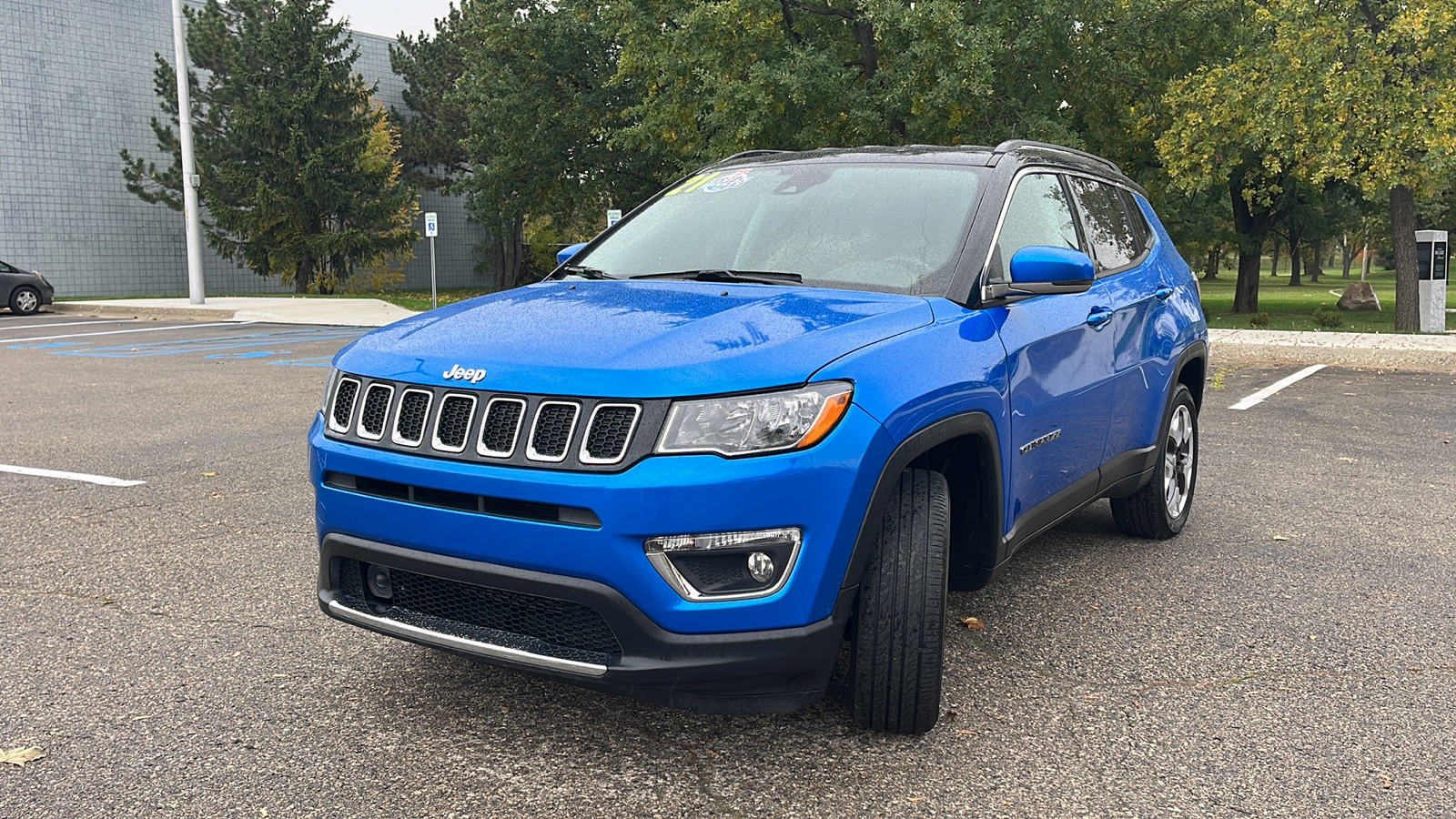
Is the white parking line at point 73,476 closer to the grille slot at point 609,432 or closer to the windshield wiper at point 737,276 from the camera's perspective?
the windshield wiper at point 737,276

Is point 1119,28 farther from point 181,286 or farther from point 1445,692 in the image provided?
point 181,286

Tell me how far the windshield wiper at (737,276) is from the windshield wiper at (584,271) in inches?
10.7

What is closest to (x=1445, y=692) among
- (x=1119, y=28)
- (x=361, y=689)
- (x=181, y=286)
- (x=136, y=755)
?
(x=361, y=689)

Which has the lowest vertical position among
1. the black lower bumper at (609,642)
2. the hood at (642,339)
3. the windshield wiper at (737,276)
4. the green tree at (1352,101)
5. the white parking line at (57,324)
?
the black lower bumper at (609,642)

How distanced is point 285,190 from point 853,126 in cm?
2047

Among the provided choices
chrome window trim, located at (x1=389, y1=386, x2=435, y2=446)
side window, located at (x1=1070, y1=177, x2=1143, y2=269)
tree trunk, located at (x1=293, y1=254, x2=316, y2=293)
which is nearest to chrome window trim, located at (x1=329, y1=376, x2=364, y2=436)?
chrome window trim, located at (x1=389, y1=386, x2=435, y2=446)

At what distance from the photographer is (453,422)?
2887 millimetres

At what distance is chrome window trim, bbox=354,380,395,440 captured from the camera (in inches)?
119

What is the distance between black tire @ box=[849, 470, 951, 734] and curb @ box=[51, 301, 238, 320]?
924 inches

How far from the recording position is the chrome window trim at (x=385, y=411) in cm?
303

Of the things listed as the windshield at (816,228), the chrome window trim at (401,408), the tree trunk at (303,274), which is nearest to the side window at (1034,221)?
the windshield at (816,228)

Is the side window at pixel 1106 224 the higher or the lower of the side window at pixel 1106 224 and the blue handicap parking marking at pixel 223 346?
the higher

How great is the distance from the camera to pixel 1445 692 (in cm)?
363

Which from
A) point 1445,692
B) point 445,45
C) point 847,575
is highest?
point 445,45
